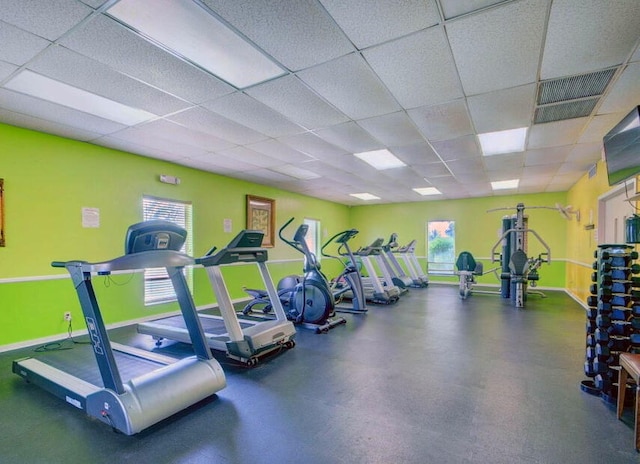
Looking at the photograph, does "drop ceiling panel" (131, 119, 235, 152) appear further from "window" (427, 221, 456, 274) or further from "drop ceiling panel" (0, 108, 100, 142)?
"window" (427, 221, 456, 274)

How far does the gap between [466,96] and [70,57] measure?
3308 mm

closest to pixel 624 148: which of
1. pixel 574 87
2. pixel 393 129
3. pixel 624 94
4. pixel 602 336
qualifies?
pixel 574 87

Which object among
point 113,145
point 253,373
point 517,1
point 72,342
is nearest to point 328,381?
point 253,373

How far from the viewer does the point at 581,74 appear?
2.54 meters

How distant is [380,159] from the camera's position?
204 inches

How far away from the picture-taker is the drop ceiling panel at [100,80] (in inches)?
93.8

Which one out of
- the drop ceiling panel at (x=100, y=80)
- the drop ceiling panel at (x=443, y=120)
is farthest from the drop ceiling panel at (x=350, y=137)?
the drop ceiling panel at (x=100, y=80)

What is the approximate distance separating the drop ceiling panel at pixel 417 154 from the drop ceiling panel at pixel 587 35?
1997 millimetres

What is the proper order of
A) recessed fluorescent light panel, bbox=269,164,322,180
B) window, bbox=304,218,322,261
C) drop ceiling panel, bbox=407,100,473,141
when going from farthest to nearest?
1. window, bbox=304,218,322,261
2. recessed fluorescent light panel, bbox=269,164,322,180
3. drop ceiling panel, bbox=407,100,473,141

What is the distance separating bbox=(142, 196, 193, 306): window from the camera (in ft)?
16.5

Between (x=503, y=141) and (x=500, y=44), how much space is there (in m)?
2.40

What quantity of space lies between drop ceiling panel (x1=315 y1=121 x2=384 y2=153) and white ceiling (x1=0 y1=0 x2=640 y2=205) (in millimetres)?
34

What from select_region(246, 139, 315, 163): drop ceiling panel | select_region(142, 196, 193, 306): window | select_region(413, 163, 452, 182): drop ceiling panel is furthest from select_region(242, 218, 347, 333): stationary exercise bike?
select_region(413, 163, 452, 182): drop ceiling panel

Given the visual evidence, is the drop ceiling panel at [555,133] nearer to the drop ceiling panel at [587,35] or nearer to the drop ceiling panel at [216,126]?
the drop ceiling panel at [587,35]
